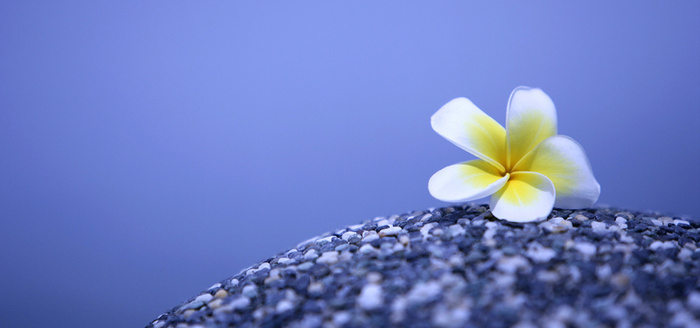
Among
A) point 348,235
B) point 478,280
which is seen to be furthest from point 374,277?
point 348,235

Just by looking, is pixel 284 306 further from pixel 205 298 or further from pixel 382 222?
pixel 382 222

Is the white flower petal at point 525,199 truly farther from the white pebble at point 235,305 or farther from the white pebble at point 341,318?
the white pebble at point 235,305

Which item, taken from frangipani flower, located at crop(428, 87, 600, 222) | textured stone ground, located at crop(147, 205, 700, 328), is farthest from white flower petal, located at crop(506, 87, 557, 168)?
textured stone ground, located at crop(147, 205, 700, 328)

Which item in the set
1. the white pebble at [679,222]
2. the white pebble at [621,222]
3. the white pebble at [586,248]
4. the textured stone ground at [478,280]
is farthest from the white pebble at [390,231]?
the white pebble at [679,222]

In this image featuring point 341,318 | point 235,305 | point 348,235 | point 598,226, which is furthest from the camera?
Result: point 348,235

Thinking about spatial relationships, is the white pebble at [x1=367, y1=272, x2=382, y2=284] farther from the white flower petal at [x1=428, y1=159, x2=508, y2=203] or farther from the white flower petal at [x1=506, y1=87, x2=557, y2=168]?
the white flower petal at [x1=506, y1=87, x2=557, y2=168]

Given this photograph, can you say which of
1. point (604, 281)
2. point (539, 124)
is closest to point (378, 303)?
point (604, 281)
